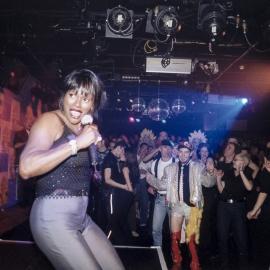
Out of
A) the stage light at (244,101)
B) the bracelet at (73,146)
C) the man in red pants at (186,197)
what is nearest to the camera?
the bracelet at (73,146)

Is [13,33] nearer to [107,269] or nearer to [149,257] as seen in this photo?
[149,257]

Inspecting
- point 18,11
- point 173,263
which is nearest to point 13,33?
point 18,11

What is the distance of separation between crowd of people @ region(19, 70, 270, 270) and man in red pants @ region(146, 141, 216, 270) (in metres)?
0.01

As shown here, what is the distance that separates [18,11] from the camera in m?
6.29

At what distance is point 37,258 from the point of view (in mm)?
4211

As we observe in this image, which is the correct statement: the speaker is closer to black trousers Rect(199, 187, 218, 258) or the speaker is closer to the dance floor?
the dance floor

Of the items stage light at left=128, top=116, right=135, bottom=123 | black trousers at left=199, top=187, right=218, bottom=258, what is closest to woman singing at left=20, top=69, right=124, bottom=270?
black trousers at left=199, top=187, right=218, bottom=258

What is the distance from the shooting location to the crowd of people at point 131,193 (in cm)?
183

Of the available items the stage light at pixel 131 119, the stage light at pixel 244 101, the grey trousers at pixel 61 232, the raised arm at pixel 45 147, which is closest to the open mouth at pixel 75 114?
the raised arm at pixel 45 147

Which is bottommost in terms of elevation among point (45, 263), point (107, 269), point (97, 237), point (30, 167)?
point (45, 263)

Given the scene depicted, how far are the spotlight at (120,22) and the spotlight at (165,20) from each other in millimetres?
444

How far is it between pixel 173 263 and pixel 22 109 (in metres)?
5.50

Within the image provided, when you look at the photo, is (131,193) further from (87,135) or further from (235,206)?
(87,135)

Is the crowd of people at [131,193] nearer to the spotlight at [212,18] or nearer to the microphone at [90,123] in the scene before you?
the microphone at [90,123]
